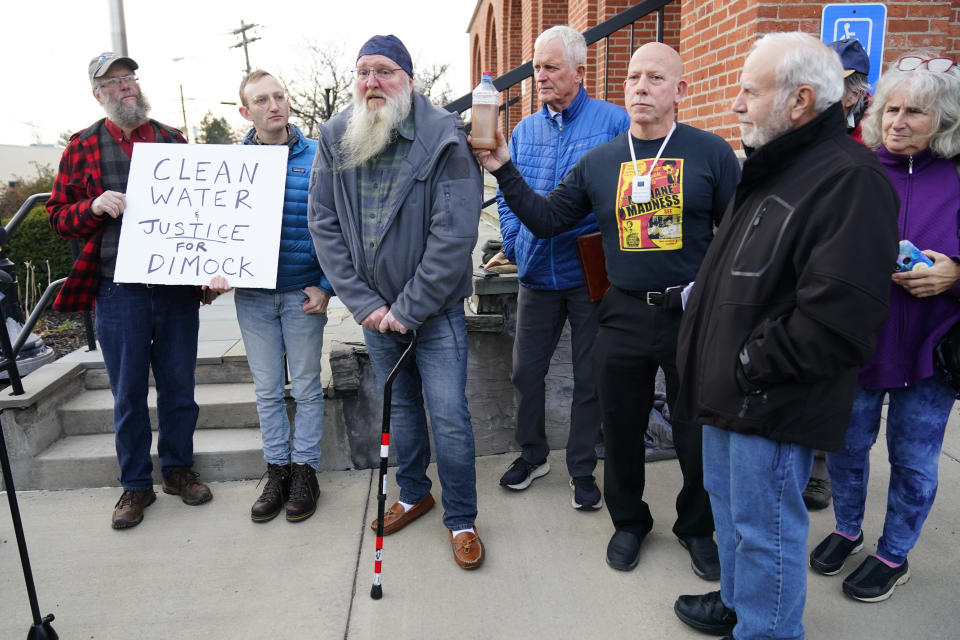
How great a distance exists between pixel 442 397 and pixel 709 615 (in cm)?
130

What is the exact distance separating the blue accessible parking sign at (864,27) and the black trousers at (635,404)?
8.50 ft

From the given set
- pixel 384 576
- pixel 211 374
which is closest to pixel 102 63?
pixel 211 374

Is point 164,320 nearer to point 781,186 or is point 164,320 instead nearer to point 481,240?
point 781,186

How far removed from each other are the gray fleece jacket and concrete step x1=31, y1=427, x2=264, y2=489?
142cm

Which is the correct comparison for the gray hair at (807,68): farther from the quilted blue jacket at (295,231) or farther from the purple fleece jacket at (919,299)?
the quilted blue jacket at (295,231)

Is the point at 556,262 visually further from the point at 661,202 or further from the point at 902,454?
the point at 902,454

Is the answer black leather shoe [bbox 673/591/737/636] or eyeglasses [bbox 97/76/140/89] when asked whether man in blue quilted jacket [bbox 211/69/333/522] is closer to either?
eyeglasses [bbox 97/76/140/89]

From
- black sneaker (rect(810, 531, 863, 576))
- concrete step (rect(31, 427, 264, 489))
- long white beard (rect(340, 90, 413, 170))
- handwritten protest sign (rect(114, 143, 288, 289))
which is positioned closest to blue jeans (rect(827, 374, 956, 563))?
black sneaker (rect(810, 531, 863, 576))

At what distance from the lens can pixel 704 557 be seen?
2.76m

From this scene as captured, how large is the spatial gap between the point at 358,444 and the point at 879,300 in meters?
2.78

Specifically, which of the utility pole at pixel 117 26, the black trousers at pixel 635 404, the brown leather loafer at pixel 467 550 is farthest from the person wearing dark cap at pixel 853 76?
the utility pole at pixel 117 26

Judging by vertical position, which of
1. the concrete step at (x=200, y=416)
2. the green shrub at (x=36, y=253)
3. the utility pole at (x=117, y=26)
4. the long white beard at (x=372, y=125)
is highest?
the utility pole at (x=117, y=26)

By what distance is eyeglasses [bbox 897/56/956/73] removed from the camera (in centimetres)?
227

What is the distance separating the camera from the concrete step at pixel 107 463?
3.64 metres
